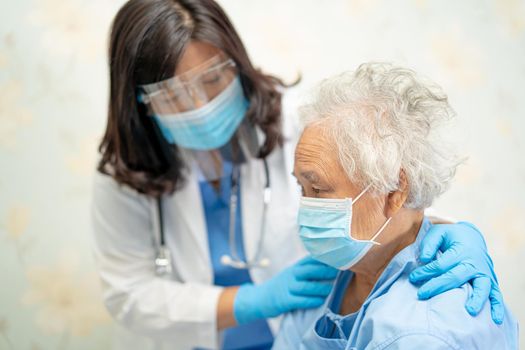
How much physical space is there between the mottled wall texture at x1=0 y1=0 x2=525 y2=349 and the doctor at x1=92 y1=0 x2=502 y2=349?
0.54 m

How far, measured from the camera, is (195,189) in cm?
148

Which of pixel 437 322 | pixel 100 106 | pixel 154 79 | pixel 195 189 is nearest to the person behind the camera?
pixel 437 322

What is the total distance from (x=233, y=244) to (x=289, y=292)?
0.95 ft

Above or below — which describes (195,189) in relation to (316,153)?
below

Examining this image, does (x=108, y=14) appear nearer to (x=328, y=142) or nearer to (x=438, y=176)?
(x=328, y=142)

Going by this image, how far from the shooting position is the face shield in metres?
1.24

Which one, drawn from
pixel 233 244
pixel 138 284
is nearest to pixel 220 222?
pixel 233 244

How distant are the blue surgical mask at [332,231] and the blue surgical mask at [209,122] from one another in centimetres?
38

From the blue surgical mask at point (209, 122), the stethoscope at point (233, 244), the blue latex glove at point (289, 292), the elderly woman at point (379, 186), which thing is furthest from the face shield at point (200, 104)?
the blue latex glove at point (289, 292)

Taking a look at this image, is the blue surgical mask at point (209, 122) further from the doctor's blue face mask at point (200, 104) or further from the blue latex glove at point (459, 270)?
the blue latex glove at point (459, 270)

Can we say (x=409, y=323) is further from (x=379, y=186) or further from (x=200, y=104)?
(x=200, y=104)

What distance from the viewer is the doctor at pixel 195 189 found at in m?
1.21

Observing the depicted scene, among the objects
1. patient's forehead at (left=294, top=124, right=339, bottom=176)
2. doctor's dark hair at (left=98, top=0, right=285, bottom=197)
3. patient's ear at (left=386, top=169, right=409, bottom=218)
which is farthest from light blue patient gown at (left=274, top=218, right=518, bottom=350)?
doctor's dark hair at (left=98, top=0, right=285, bottom=197)

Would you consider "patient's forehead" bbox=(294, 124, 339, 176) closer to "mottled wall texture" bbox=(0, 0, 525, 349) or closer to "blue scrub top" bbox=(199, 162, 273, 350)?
"blue scrub top" bbox=(199, 162, 273, 350)
